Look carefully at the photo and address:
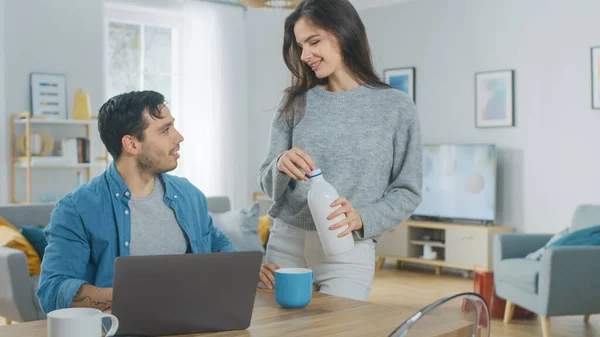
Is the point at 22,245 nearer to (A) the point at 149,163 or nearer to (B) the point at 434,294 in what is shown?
(A) the point at 149,163

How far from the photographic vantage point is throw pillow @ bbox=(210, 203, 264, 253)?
4.59 m

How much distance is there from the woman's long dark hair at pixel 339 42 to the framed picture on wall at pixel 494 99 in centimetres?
465

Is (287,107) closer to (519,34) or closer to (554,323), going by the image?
(554,323)

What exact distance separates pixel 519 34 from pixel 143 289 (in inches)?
218

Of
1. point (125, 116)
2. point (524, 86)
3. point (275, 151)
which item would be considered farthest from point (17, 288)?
point (524, 86)

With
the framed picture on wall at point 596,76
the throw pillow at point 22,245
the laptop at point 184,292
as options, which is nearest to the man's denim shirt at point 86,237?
the laptop at point 184,292

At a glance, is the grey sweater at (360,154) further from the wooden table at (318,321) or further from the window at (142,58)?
the window at (142,58)

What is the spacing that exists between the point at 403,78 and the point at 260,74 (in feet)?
4.59

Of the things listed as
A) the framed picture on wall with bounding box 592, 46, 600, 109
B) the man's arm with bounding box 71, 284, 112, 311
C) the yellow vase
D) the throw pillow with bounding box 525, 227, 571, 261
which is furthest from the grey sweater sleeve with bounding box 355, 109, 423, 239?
the yellow vase

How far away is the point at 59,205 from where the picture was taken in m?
1.66

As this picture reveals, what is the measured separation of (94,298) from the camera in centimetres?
154

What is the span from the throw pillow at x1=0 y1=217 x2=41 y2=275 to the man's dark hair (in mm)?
2375

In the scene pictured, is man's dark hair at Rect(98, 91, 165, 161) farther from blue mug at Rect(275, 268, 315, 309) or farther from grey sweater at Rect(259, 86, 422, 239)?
blue mug at Rect(275, 268, 315, 309)

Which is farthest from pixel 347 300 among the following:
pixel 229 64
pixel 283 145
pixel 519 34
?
pixel 229 64
